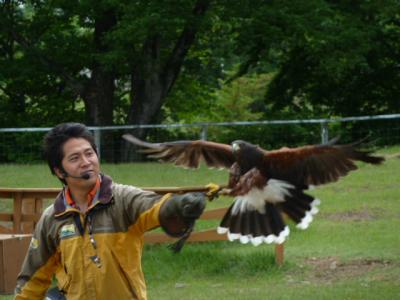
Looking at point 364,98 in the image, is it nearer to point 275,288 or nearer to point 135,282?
point 275,288

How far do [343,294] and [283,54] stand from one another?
651 inches

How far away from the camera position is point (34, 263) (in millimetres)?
3602

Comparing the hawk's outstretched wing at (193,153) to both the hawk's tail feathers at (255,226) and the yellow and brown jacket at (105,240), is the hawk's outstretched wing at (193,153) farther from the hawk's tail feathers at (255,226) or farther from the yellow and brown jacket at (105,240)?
the yellow and brown jacket at (105,240)

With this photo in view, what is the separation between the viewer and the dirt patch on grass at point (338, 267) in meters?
7.59

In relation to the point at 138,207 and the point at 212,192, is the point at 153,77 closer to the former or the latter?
the point at 212,192

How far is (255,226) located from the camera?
21.3 feet

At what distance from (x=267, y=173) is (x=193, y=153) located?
35.2 inches

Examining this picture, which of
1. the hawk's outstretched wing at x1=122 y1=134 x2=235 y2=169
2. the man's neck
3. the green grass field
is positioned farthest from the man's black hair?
the green grass field

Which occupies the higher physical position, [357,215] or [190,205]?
[190,205]

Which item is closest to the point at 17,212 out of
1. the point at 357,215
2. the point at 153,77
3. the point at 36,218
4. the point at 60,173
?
the point at 36,218

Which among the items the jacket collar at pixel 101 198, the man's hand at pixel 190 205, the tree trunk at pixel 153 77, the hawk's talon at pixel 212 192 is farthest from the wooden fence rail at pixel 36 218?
the tree trunk at pixel 153 77

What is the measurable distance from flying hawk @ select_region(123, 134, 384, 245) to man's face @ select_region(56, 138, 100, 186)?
2490 mm

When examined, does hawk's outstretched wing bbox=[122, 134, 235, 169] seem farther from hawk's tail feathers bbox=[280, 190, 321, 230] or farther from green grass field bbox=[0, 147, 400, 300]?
green grass field bbox=[0, 147, 400, 300]

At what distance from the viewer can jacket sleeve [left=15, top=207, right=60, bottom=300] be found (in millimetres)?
3539
